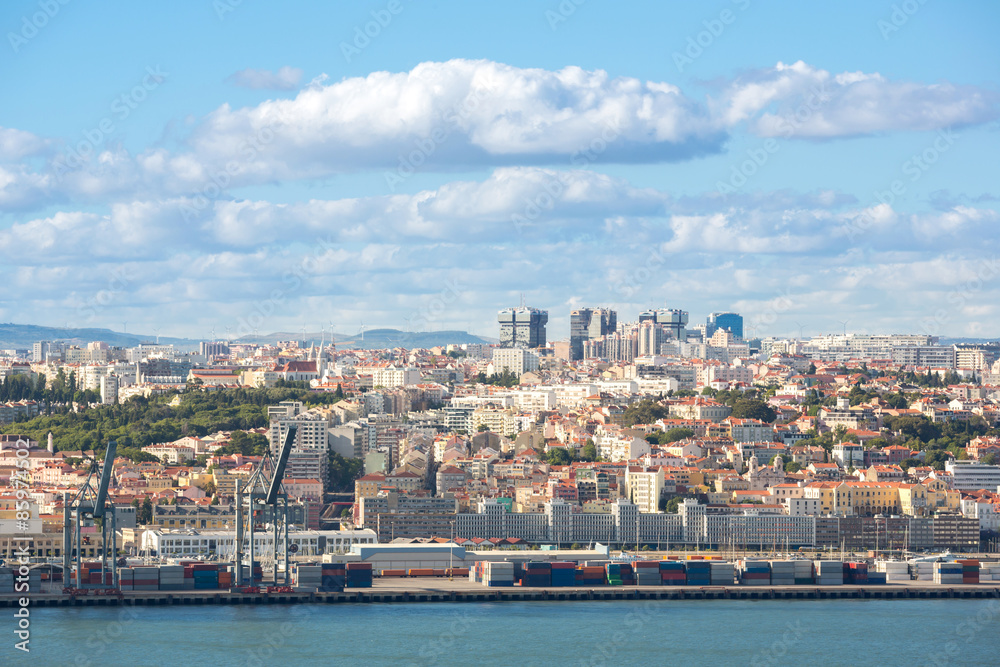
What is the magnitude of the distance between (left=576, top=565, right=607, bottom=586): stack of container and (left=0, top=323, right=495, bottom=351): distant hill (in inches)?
3840

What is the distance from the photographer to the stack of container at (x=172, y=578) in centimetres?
2314

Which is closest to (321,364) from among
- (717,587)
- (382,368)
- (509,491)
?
(382,368)

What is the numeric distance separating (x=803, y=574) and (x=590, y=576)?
2703 millimetres

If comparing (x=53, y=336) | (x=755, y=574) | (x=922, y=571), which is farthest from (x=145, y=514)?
(x=53, y=336)

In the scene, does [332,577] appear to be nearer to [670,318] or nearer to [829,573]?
[829,573]

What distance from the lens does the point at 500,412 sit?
49.4 m

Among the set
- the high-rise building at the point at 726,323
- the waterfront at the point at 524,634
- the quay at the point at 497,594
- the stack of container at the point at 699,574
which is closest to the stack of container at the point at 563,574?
the quay at the point at 497,594

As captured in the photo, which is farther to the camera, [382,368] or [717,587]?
[382,368]

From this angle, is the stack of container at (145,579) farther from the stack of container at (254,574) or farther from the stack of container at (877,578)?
the stack of container at (877,578)

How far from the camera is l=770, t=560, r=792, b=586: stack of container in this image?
24.4 meters

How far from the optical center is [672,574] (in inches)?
953

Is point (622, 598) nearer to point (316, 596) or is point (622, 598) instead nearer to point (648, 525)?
point (316, 596)

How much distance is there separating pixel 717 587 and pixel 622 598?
1362 millimetres

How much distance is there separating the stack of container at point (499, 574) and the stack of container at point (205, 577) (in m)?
3.33
